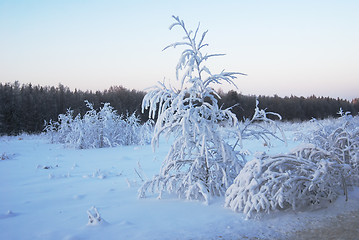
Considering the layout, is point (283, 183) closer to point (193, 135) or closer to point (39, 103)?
point (193, 135)

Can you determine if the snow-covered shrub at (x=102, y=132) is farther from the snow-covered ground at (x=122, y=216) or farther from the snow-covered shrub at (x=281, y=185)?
the snow-covered shrub at (x=281, y=185)

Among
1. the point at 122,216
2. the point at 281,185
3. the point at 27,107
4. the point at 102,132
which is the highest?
the point at 27,107

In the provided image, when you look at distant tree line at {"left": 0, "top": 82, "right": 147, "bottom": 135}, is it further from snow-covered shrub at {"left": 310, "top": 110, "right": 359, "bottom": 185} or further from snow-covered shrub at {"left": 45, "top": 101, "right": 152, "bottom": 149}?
snow-covered shrub at {"left": 310, "top": 110, "right": 359, "bottom": 185}

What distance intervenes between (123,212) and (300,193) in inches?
80.1

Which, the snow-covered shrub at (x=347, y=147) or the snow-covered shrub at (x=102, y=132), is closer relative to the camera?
the snow-covered shrub at (x=347, y=147)

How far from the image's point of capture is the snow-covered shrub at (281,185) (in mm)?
3045

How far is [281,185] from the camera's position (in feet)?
10.2

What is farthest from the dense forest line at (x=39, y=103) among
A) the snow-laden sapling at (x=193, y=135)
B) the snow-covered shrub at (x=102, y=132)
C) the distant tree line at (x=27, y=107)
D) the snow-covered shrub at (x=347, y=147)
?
the snow-laden sapling at (x=193, y=135)

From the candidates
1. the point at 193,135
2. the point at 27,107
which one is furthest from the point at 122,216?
the point at 27,107

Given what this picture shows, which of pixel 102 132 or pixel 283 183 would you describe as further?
pixel 102 132

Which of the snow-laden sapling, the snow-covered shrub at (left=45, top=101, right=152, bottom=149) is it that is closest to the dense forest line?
the snow-covered shrub at (left=45, top=101, right=152, bottom=149)

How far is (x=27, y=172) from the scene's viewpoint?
5.76m

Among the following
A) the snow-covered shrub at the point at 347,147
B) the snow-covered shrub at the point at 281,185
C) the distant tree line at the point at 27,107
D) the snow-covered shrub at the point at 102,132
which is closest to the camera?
the snow-covered shrub at the point at 281,185

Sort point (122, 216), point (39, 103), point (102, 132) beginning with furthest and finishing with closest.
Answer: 1. point (39, 103)
2. point (102, 132)
3. point (122, 216)
